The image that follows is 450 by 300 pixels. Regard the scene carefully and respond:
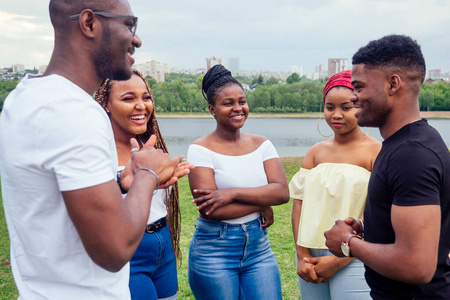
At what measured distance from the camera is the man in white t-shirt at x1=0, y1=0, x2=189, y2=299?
52.6 inches

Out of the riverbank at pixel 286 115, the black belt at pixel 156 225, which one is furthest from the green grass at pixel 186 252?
the riverbank at pixel 286 115

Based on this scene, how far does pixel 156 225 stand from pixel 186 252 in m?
3.53

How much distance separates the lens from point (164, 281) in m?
2.75

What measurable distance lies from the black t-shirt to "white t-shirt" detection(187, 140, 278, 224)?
45.6 inches

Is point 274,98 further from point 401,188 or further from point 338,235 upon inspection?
point 401,188

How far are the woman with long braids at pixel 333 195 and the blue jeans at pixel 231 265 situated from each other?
0.97 ft

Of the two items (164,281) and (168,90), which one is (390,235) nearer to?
(164,281)

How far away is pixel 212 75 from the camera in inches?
133

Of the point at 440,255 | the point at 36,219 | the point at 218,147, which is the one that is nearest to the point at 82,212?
the point at 36,219

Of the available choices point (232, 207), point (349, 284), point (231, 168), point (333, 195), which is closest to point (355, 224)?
point (333, 195)

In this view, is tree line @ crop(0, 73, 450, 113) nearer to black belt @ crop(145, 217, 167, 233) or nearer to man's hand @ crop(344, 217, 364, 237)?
black belt @ crop(145, 217, 167, 233)

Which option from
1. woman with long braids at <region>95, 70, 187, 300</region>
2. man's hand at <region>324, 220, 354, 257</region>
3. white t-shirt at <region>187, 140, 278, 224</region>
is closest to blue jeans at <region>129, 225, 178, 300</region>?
woman with long braids at <region>95, 70, 187, 300</region>

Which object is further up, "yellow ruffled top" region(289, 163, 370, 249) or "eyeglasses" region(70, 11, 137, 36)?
"eyeglasses" region(70, 11, 137, 36)

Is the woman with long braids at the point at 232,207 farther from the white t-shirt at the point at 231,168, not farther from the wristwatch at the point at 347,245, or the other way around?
the wristwatch at the point at 347,245
